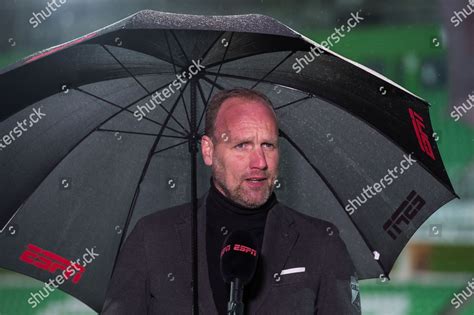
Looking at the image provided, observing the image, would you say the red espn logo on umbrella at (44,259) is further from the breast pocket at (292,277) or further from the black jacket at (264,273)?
the breast pocket at (292,277)

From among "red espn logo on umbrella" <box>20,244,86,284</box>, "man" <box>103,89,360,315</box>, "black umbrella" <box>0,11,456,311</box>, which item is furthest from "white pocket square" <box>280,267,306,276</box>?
"red espn logo on umbrella" <box>20,244,86,284</box>

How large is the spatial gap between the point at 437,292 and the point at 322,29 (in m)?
2.75

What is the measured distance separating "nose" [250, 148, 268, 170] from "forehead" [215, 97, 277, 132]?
57mm

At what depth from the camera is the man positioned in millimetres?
1770

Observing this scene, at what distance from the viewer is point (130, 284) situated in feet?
5.88

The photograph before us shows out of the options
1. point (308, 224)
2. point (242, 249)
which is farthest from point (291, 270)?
point (242, 249)

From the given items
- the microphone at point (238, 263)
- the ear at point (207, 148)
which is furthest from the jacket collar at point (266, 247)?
the microphone at point (238, 263)

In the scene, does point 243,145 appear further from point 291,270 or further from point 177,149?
point 177,149

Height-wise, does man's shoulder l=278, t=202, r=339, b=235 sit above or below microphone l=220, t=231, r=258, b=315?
above

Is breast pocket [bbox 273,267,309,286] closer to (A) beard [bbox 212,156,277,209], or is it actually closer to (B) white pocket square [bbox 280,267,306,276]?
(B) white pocket square [bbox 280,267,306,276]

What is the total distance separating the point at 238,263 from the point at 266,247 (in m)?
0.43

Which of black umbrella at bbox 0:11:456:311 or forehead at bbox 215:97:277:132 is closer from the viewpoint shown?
forehead at bbox 215:97:277:132

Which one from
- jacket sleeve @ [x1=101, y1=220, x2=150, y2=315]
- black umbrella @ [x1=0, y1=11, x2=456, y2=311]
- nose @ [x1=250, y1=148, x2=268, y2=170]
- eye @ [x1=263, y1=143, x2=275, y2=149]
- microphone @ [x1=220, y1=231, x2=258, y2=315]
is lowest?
microphone @ [x1=220, y1=231, x2=258, y2=315]

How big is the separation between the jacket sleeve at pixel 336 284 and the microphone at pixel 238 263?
0.37 meters
